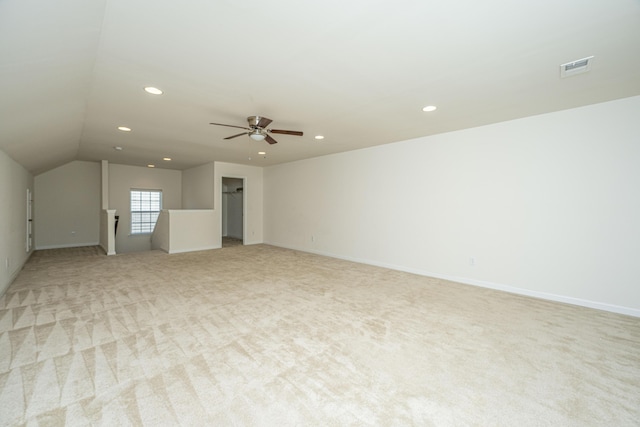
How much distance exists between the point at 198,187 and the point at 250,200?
173 centimetres

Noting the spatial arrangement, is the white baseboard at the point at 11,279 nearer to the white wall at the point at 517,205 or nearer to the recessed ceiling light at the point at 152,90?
the recessed ceiling light at the point at 152,90

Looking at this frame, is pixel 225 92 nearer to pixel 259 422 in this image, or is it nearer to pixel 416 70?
pixel 416 70

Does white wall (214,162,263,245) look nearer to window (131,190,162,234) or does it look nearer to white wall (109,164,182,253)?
white wall (109,164,182,253)

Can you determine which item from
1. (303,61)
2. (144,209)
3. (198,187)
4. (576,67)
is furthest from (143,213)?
(576,67)

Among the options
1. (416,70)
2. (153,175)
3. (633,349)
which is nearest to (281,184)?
(153,175)

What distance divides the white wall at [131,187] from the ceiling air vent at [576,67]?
33.1 feet

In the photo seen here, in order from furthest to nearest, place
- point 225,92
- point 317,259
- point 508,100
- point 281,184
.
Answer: point 281,184, point 317,259, point 508,100, point 225,92

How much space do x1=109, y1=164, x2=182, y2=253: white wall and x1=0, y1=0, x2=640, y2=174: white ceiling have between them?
4510 mm

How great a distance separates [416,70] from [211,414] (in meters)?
3.10

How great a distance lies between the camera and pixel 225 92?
9.59 feet

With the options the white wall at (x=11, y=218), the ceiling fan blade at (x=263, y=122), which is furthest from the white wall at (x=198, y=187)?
the ceiling fan blade at (x=263, y=122)

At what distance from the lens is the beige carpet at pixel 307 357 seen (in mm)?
1633

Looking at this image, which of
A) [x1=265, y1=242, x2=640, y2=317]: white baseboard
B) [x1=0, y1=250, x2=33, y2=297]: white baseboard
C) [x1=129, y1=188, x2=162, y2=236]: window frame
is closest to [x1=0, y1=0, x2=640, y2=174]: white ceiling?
[x1=0, y1=250, x2=33, y2=297]: white baseboard

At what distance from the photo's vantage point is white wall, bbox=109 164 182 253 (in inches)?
323
